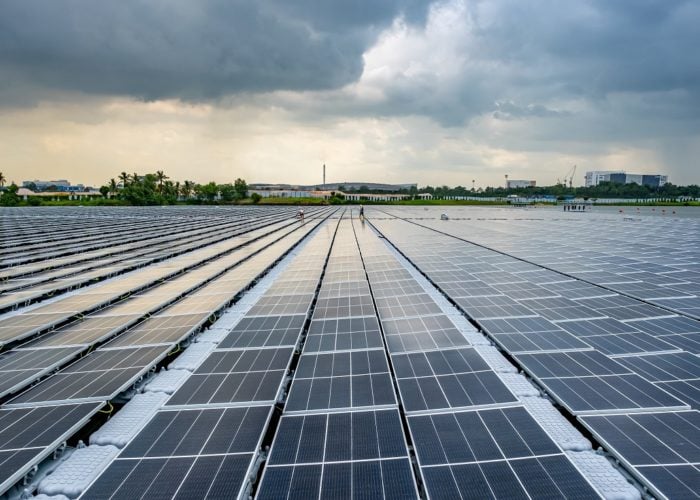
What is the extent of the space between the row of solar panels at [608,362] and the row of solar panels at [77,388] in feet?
30.4

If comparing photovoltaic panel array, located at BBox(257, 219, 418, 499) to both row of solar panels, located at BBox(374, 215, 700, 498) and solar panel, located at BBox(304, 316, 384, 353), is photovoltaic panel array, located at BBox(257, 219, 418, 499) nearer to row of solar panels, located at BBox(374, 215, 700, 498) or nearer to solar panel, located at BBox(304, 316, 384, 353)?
solar panel, located at BBox(304, 316, 384, 353)

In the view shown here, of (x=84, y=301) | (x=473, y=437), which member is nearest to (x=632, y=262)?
(x=473, y=437)

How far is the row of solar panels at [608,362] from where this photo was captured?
5.90 m

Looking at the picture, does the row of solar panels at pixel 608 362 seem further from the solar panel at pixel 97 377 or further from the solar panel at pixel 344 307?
the solar panel at pixel 97 377

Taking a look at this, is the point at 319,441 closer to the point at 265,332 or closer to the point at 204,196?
the point at 265,332

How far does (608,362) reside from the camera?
352 inches

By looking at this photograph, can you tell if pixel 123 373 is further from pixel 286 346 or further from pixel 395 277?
pixel 395 277

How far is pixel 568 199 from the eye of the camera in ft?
646

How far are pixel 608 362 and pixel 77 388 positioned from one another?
12.4m

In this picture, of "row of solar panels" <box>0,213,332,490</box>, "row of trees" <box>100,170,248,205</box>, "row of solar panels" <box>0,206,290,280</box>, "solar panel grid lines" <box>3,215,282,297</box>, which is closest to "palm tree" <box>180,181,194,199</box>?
"row of trees" <box>100,170,248,205</box>

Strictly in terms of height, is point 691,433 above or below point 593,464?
above

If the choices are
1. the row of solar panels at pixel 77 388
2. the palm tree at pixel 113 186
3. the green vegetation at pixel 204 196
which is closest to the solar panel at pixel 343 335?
the row of solar panels at pixel 77 388

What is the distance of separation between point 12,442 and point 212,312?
6.82 m

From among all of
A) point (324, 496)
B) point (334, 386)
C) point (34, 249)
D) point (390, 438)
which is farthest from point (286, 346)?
point (34, 249)
